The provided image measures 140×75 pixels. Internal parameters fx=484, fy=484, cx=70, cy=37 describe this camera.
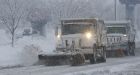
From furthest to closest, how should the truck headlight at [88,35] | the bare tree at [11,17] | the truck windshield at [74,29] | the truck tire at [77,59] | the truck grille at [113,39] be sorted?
1. the bare tree at [11,17]
2. the truck grille at [113,39]
3. the truck windshield at [74,29]
4. the truck headlight at [88,35]
5. the truck tire at [77,59]

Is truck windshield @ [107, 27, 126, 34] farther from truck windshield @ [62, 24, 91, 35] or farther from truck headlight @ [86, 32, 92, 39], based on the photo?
truck headlight @ [86, 32, 92, 39]

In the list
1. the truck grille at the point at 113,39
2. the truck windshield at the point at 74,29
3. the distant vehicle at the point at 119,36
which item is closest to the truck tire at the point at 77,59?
the truck windshield at the point at 74,29

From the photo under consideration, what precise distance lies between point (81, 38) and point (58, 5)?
45263 mm

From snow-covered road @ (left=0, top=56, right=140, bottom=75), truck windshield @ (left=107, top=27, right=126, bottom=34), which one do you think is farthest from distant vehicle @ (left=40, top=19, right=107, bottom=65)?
Result: truck windshield @ (left=107, top=27, right=126, bottom=34)

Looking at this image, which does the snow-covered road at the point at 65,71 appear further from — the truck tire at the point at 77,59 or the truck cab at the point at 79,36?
the truck cab at the point at 79,36

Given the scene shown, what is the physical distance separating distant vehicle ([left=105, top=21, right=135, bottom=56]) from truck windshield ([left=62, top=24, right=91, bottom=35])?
381 inches

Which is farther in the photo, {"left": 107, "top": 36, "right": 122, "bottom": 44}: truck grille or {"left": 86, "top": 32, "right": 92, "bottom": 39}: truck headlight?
{"left": 107, "top": 36, "right": 122, "bottom": 44}: truck grille

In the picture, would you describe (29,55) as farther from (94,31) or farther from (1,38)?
(1,38)

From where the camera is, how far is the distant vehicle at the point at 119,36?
124 feet

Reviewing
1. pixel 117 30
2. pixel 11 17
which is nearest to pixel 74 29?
pixel 117 30

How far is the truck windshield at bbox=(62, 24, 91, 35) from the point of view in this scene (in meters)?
28.0

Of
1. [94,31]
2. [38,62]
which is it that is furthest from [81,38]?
[38,62]

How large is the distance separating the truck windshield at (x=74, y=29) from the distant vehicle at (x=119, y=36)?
31.8 ft

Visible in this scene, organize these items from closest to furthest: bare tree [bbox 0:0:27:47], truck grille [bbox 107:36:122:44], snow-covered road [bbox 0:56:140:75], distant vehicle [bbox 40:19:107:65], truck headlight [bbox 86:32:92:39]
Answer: snow-covered road [bbox 0:56:140:75] < distant vehicle [bbox 40:19:107:65] < truck headlight [bbox 86:32:92:39] < truck grille [bbox 107:36:122:44] < bare tree [bbox 0:0:27:47]
